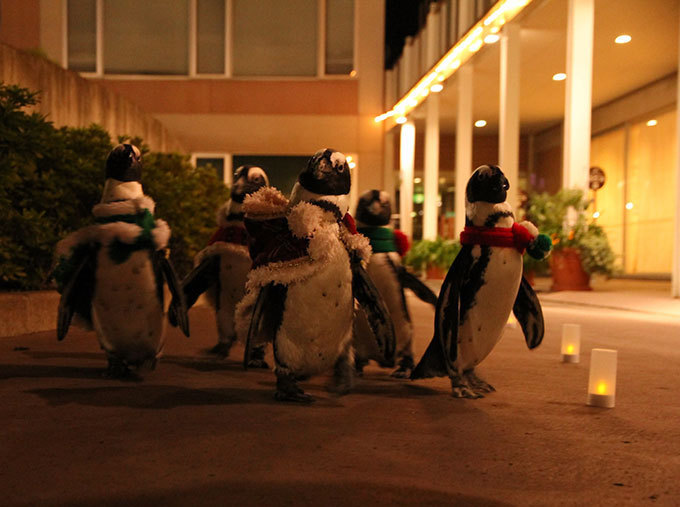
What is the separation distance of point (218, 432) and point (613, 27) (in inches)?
600

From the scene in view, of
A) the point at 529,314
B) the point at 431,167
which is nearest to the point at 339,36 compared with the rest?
the point at 431,167

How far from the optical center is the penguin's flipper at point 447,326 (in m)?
5.16

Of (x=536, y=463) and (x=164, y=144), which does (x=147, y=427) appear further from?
(x=164, y=144)

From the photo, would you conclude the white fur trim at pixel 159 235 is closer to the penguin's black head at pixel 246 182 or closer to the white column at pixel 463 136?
the penguin's black head at pixel 246 182

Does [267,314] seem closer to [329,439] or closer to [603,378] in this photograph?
[329,439]

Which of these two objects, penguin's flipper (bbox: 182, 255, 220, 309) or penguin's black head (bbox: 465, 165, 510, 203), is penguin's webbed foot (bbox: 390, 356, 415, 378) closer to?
penguin's black head (bbox: 465, 165, 510, 203)

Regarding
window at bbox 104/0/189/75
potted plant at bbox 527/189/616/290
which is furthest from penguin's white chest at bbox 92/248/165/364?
window at bbox 104/0/189/75

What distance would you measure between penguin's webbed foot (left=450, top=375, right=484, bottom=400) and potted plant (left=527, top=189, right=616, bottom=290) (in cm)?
1000

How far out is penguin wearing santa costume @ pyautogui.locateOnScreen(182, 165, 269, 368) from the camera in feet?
21.9

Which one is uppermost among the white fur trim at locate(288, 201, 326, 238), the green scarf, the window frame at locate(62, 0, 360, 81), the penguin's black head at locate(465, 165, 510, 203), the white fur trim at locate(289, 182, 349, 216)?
the window frame at locate(62, 0, 360, 81)

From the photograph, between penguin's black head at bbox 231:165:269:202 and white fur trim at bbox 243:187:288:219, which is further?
penguin's black head at bbox 231:165:269:202

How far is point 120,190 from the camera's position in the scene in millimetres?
5684

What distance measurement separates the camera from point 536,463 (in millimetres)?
3678

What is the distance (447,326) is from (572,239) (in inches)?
416
